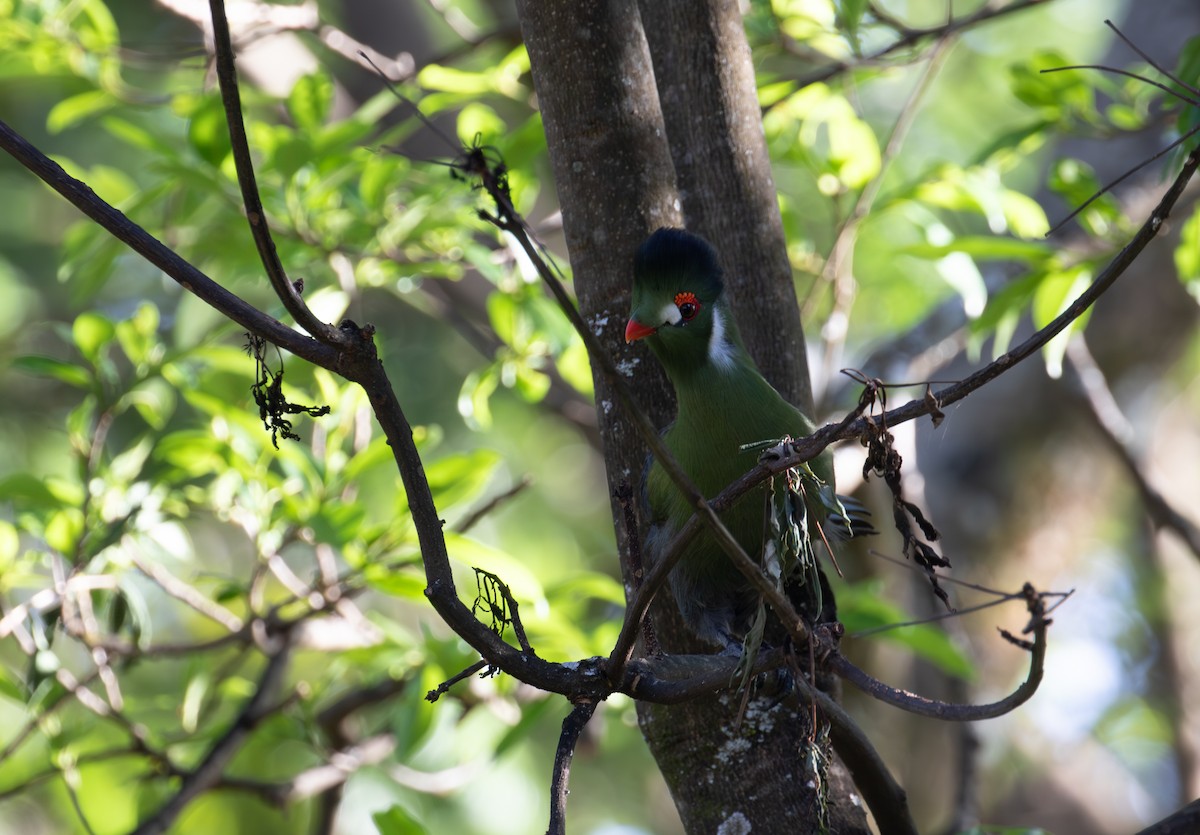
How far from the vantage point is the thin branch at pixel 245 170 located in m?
1.01

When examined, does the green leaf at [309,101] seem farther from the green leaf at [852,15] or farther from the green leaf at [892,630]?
the green leaf at [892,630]

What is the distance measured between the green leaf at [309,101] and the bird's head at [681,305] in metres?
1.28

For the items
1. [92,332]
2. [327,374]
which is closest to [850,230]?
[327,374]

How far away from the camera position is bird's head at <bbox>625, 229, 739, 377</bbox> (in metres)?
1.74

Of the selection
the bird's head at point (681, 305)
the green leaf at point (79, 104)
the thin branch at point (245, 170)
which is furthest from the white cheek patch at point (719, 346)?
the green leaf at point (79, 104)

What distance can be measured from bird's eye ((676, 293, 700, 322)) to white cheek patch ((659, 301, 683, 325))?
2 centimetres

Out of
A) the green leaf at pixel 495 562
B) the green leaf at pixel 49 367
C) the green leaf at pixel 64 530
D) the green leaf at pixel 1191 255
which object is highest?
the green leaf at pixel 1191 255

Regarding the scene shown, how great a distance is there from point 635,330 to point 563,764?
0.73 metres

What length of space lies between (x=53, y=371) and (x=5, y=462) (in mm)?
4724

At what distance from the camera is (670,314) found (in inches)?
70.8

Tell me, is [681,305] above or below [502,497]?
above

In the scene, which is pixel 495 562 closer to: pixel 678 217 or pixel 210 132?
pixel 678 217

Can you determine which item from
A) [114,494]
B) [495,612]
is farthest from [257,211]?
[114,494]

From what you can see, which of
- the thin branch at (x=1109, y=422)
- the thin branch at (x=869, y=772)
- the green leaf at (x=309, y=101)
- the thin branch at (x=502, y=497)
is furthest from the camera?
the thin branch at (x=1109, y=422)
